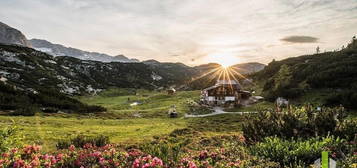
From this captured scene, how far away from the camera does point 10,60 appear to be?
115375 millimetres

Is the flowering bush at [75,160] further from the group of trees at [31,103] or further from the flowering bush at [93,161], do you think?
the group of trees at [31,103]

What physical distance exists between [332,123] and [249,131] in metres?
4.46

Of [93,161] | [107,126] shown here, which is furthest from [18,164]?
[107,126]

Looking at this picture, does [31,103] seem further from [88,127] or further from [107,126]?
[88,127]

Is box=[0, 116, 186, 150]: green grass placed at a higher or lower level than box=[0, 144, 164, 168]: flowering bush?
lower

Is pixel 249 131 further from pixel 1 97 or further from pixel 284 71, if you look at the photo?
pixel 284 71

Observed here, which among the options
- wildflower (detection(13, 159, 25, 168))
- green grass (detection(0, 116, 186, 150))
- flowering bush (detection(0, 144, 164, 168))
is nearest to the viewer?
wildflower (detection(13, 159, 25, 168))

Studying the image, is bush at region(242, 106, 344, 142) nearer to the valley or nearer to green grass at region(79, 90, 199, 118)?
the valley

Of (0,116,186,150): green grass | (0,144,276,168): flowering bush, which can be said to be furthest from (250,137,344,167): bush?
(0,116,186,150): green grass

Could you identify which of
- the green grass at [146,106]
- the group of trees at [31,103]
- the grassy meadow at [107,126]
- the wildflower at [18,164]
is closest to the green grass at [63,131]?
the grassy meadow at [107,126]

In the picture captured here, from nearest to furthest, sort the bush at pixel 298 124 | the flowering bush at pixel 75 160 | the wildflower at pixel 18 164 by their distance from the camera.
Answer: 1. the wildflower at pixel 18 164
2. the flowering bush at pixel 75 160
3. the bush at pixel 298 124

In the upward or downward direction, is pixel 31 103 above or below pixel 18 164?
below

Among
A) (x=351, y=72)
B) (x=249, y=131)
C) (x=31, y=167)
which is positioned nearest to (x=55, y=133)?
(x=249, y=131)

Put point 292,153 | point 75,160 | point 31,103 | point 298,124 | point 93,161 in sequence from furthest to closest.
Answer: point 31,103, point 298,124, point 292,153, point 75,160, point 93,161
